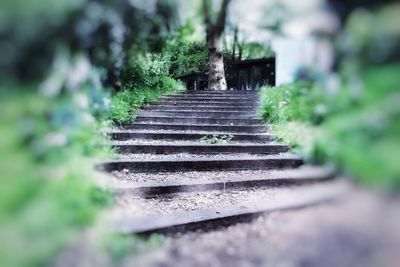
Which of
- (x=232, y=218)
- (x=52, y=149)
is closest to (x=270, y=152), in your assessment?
(x=232, y=218)

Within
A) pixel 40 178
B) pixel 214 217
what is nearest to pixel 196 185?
pixel 214 217

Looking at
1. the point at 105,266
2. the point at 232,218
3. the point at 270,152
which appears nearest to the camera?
the point at 105,266

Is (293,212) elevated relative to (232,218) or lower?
elevated

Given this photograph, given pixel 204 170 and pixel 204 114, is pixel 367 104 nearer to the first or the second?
pixel 204 170

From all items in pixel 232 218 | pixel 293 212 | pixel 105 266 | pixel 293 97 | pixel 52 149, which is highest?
pixel 293 97

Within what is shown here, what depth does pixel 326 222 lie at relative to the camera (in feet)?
4.98

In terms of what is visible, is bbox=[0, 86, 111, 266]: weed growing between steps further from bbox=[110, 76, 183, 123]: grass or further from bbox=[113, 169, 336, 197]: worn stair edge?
bbox=[110, 76, 183, 123]: grass

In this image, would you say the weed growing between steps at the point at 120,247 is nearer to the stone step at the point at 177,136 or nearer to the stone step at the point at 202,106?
the stone step at the point at 177,136

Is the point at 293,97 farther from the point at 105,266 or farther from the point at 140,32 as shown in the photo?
the point at 105,266

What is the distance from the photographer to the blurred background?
4.29 ft

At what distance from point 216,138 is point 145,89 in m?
3.44

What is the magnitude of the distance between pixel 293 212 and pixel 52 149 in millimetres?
1227

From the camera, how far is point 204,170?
4355 mm

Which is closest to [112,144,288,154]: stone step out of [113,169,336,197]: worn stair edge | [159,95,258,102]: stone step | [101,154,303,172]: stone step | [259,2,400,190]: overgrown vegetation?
[101,154,303,172]: stone step
